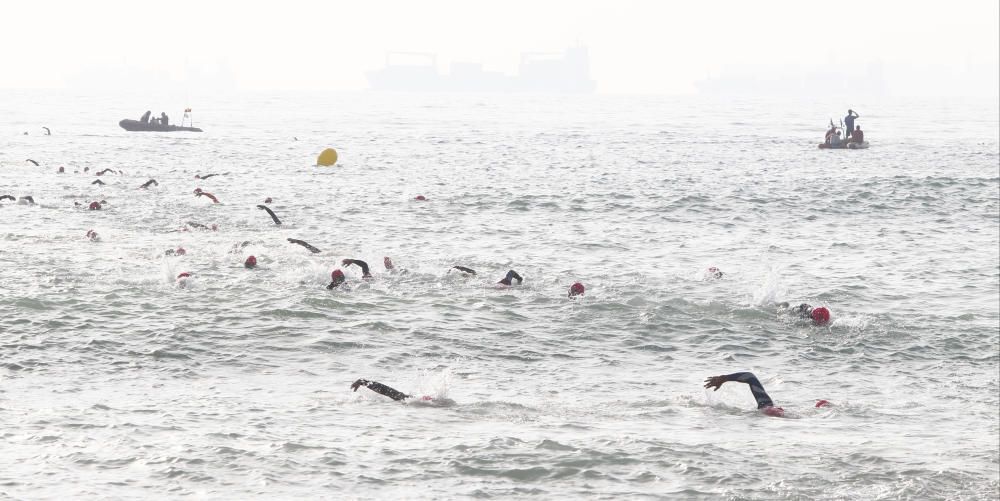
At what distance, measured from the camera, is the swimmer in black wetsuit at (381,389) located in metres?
13.2

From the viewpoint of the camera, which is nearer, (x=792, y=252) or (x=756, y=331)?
(x=756, y=331)

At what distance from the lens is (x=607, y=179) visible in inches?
1852

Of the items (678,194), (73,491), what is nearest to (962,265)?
(678,194)

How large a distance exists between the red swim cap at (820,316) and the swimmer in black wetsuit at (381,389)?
846 cm

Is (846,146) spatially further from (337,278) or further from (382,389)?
(382,389)

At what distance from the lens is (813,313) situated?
63.0 ft

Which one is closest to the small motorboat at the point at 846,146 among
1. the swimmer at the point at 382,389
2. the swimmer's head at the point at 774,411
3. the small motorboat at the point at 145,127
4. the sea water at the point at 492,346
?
the sea water at the point at 492,346

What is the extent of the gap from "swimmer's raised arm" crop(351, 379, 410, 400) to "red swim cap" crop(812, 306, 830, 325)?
846cm

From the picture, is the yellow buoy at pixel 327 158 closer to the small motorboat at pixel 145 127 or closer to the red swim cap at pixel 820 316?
the small motorboat at pixel 145 127

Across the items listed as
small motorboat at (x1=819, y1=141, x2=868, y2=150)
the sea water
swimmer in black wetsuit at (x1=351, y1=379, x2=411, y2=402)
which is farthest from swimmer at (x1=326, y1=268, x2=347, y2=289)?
small motorboat at (x1=819, y1=141, x2=868, y2=150)

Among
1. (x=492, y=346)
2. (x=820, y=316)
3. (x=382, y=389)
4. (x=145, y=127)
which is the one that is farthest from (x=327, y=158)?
(x=382, y=389)

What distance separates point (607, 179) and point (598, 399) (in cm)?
3328

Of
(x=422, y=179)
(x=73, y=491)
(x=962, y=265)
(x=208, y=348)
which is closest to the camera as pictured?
(x=73, y=491)

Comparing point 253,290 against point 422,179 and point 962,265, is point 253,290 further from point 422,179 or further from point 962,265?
point 422,179
